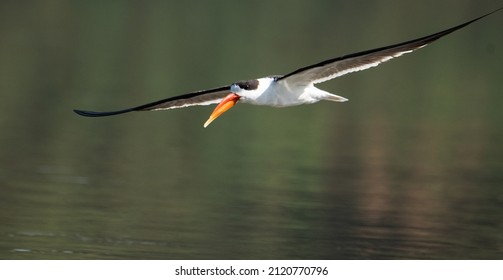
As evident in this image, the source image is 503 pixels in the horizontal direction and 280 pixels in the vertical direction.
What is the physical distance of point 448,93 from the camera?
3481cm

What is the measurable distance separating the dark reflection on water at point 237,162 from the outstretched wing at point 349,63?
86.4 inches

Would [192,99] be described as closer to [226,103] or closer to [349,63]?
[226,103]

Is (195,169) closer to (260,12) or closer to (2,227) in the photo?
(2,227)

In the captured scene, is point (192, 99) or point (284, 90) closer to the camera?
point (284, 90)

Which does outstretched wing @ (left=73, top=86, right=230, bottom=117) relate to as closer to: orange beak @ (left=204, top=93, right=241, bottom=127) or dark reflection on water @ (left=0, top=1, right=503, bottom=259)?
orange beak @ (left=204, top=93, right=241, bottom=127)

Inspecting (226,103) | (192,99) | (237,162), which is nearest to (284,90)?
(226,103)

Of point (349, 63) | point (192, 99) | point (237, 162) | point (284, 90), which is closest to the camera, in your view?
point (349, 63)

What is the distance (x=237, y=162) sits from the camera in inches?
833

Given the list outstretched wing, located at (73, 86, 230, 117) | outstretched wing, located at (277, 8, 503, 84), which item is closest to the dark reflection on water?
outstretched wing, located at (73, 86, 230, 117)

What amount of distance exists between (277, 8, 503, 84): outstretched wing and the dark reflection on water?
2.19 metres

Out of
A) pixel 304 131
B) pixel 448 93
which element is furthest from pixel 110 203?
pixel 448 93

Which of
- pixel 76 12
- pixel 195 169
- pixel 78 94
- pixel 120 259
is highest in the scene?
pixel 76 12

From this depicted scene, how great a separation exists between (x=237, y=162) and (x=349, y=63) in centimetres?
823

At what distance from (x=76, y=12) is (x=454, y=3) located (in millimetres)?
14012
